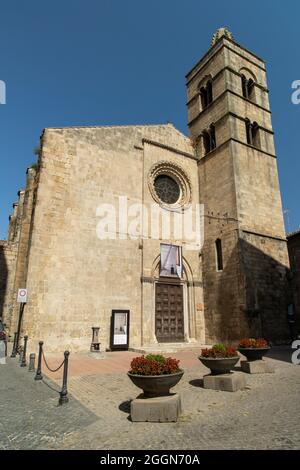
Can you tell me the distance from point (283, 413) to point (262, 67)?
25231mm

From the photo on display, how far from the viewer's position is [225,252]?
57.1 feet

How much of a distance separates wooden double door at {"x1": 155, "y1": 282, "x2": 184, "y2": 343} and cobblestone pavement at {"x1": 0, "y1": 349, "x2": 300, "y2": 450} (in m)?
8.38

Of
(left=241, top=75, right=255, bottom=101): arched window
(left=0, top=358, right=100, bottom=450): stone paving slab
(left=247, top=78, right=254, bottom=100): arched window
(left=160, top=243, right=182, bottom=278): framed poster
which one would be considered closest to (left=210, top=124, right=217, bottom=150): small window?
(left=241, top=75, right=255, bottom=101): arched window

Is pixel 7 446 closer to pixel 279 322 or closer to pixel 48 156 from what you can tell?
pixel 48 156

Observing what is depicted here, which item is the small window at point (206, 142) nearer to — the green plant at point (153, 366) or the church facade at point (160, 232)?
the church facade at point (160, 232)

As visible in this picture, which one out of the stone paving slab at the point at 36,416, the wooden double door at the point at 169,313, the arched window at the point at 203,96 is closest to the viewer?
the stone paving slab at the point at 36,416

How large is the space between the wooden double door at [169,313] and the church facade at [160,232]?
0.22 feet

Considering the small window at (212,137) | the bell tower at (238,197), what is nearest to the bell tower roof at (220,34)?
the bell tower at (238,197)

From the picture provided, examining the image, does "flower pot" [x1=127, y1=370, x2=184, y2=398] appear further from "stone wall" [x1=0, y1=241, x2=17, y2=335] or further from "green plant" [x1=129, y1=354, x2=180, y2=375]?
"stone wall" [x1=0, y1=241, x2=17, y2=335]

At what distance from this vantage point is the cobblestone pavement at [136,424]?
432 centimetres

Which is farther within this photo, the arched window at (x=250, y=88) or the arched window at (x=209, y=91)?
the arched window at (x=209, y=91)

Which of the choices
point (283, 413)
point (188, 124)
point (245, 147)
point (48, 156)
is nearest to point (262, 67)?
point (188, 124)

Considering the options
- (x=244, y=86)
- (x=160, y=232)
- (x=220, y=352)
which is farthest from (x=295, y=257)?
(x=220, y=352)

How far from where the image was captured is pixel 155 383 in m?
5.57
